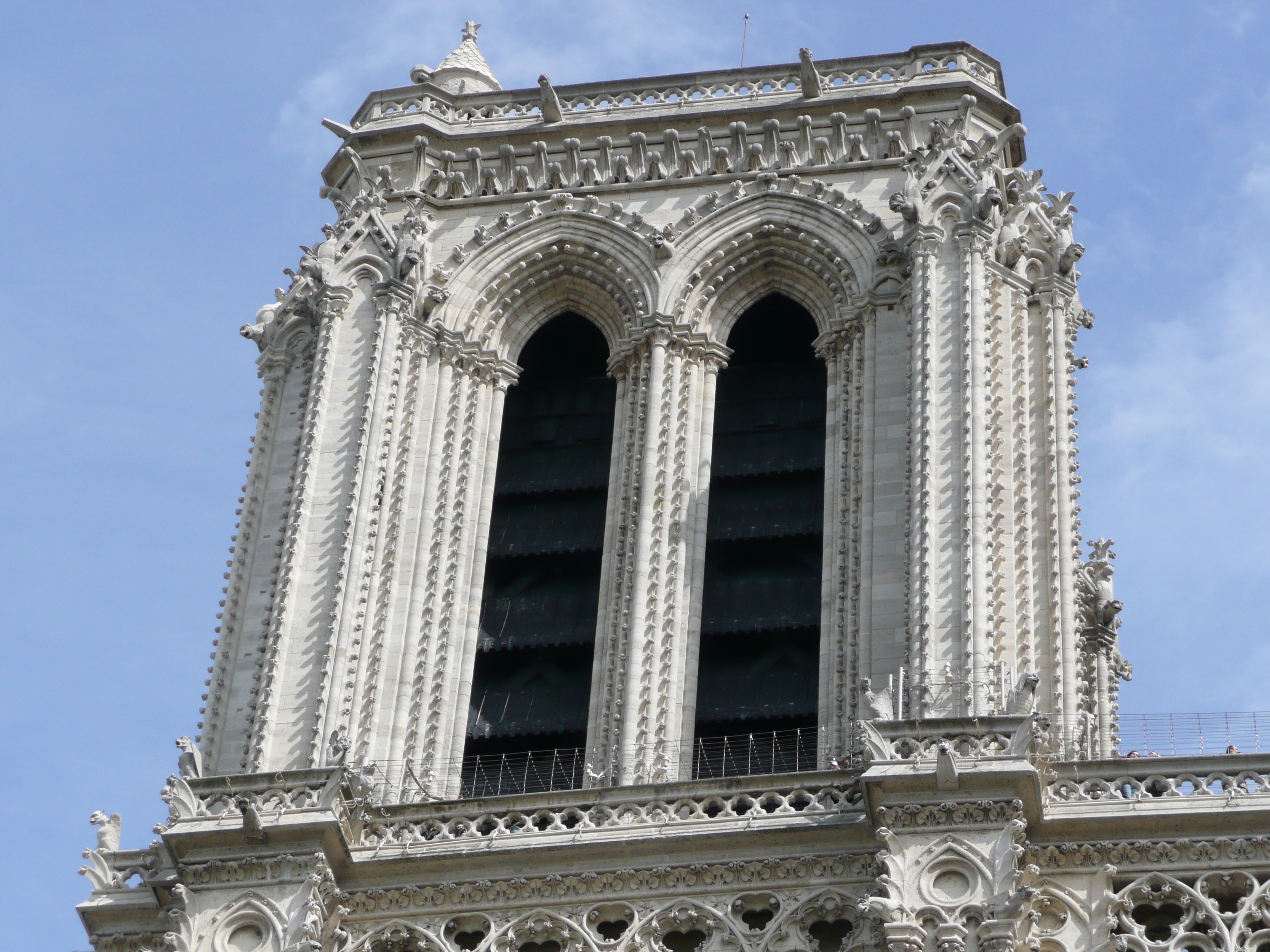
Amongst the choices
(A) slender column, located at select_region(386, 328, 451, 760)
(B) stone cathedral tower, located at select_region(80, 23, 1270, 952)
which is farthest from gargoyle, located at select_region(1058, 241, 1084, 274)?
(A) slender column, located at select_region(386, 328, 451, 760)

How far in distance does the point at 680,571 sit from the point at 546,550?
226cm

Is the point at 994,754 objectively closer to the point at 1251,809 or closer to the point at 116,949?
the point at 1251,809

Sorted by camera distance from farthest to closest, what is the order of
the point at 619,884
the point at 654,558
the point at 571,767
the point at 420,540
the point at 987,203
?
the point at 987,203, the point at 420,540, the point at 654,558, the point at 571,767, the point at 619,884

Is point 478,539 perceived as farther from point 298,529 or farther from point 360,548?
point 298,529

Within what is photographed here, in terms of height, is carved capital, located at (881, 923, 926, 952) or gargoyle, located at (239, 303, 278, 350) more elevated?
gargoyle, located at (239, 303, 278, 350)

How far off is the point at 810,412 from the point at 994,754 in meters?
8.78

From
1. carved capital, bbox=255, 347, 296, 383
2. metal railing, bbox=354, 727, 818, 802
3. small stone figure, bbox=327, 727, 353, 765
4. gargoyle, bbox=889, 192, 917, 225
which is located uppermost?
gargoyle, bbox=889, 192, 917, 225

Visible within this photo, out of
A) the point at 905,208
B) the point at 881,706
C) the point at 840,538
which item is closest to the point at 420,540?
the point at 840,538

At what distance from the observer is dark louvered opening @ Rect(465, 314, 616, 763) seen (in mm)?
42062

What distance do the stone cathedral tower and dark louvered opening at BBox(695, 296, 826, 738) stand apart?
56mm

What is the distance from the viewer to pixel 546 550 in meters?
43.7

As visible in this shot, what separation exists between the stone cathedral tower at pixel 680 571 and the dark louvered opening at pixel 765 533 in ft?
0.18

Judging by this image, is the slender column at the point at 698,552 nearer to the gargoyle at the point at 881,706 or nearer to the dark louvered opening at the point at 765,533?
the dark louvered opening at the point at 765,533

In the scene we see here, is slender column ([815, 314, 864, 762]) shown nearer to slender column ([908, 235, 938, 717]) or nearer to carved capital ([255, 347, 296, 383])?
slender column ([908, 235, 938, 717])
